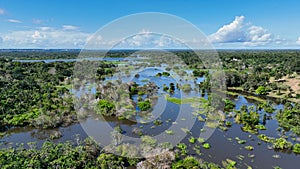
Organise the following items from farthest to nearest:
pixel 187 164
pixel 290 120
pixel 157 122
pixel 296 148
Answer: pixel 290 120, pixel 157 122, pixel 296 148, pixel 187 164

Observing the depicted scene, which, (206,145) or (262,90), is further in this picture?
(262,90)

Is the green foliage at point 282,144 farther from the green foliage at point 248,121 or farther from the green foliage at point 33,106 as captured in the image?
the green foliage at point 33,106

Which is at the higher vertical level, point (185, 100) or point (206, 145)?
point (185, 100)

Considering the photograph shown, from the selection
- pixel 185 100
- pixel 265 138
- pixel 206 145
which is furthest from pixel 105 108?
pixel 265 138

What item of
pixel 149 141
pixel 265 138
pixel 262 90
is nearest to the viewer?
pixel 149 141

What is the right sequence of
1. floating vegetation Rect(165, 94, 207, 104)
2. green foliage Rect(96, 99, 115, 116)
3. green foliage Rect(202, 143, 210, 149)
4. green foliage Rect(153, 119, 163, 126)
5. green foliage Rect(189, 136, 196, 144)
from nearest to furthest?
green foliage Rect(202, 143, 210, 149) → green foliage Rect(189, 136, 196, 144) → green foliage Rect(153, 119, 163, 126) → green foliage Rect(96, 99, 115, 116) → floating vegetation Rect(165, 94, 207, 104)

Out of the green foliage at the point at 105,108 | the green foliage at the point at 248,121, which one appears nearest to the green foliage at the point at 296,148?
the green foliage at the point at 248,121

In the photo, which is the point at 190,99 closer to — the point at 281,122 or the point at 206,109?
the point at 206,109

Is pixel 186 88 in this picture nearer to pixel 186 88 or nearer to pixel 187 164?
pixel 186 88

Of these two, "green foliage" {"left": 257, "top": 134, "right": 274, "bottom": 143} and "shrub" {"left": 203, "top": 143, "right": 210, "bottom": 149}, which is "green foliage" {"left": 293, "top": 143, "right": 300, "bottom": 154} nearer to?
"green foliage" {"left": 257, "top": 134, "right": 274, "bottom": 143}

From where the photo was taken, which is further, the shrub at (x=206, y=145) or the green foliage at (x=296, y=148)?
the shrub at (x=206, y=145)

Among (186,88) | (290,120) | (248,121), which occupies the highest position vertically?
(186,88)

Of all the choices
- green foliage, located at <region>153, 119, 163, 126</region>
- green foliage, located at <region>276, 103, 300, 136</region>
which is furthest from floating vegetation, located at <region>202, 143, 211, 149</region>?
green foliage, located at <region>276, 103, 300, 136</region>
